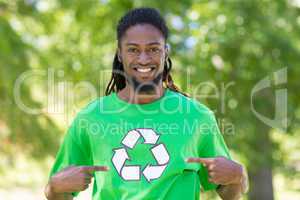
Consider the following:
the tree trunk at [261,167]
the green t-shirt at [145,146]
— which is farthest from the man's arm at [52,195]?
the tree trunk at [261,167]

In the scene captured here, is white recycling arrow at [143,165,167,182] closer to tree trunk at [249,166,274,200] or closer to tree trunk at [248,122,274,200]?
tree trunk at [248,122,274,200]

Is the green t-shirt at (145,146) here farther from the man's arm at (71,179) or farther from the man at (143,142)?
the man's arm at (71,179)

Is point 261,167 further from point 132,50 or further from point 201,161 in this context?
point 201,161

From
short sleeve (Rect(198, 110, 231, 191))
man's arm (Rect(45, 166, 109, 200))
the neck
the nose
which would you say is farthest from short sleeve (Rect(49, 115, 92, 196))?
short sleeve (Rect(198, 110, 231, 191))

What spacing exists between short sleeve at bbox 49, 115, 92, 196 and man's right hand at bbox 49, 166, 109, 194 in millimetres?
144

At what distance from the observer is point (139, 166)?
2588 mm

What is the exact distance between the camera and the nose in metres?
2.66

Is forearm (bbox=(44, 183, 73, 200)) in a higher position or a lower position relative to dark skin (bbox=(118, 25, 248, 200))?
lower

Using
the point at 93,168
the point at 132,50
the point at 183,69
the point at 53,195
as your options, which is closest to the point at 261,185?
the point at 183,69

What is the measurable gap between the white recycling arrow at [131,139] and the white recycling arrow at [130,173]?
87 millimetres

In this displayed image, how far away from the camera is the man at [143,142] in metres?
2.53

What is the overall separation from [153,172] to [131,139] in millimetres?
166

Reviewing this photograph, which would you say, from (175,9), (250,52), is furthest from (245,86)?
(175,9)

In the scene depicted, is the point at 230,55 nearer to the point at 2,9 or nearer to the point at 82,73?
the point at 82,73
